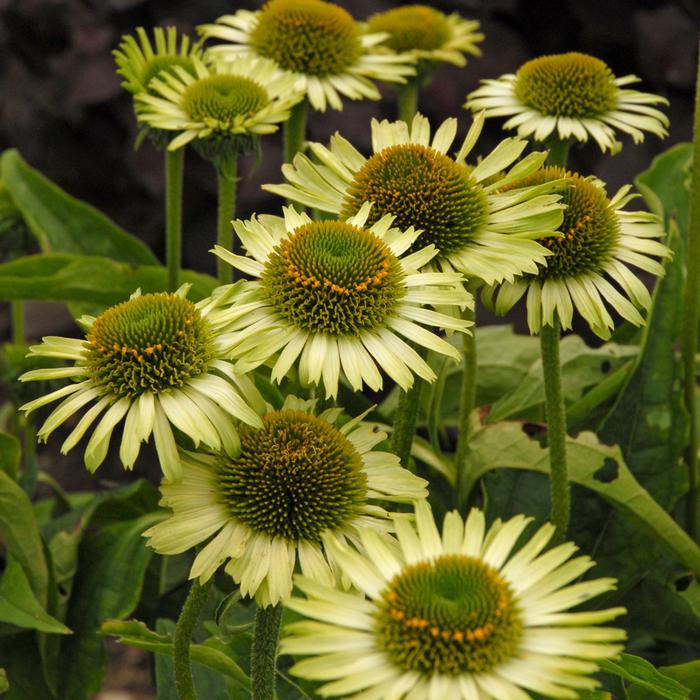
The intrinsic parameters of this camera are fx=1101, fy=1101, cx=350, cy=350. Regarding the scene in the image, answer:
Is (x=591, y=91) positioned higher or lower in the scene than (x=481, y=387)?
higher

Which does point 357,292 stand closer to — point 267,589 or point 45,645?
point 267,589

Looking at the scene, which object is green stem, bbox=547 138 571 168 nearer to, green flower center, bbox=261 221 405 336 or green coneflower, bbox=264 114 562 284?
green coneflower, bbox=264 114 562 284

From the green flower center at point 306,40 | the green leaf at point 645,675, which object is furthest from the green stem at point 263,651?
the green flower center at point 306,40

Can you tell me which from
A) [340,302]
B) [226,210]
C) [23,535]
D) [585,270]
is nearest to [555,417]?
[585,270]

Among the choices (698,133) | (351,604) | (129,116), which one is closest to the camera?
(351,604)

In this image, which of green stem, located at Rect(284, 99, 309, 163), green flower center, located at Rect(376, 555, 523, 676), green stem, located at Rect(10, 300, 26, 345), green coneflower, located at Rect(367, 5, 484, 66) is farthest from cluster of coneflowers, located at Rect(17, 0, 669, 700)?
green stem, located at Rect(10, 300, 26, 345)

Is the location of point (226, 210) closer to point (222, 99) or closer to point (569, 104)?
point (222, 99)

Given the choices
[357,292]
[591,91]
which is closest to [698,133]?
[591,91]

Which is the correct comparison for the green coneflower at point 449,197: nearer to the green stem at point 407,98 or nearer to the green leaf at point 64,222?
the green stem at point 407,98

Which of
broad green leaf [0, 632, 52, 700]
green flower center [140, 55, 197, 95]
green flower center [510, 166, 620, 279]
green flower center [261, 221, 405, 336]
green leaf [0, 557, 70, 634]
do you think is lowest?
broad green leaf [0, 632, 52, 700]
